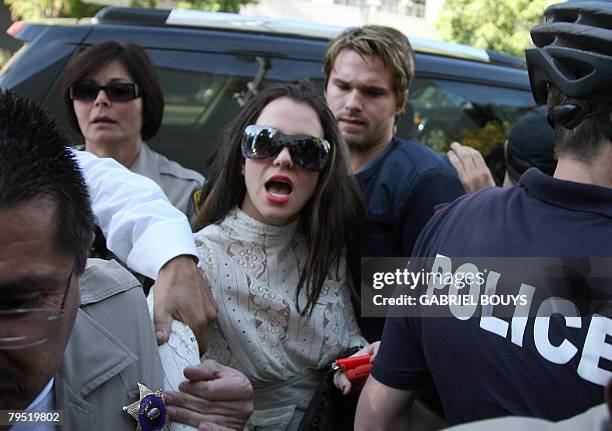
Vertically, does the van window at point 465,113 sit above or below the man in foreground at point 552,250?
below

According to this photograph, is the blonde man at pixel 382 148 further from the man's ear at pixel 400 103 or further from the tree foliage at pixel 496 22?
the tree foliage at pixel 496 22

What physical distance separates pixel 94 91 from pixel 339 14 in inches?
785

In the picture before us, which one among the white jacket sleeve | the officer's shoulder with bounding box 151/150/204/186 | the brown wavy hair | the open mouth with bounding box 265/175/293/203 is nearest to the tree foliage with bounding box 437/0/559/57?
the officer's shoulder with bounding box 151/150/204/186

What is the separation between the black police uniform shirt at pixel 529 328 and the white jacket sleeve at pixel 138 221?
2.50ft

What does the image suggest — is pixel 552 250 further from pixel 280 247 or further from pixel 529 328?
pixel 280 247

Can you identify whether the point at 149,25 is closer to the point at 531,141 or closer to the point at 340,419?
the point at 531,141

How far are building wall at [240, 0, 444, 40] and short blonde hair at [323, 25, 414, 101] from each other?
1839cm

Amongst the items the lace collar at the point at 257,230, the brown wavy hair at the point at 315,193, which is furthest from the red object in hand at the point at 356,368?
the lace collar at the point at 257,230

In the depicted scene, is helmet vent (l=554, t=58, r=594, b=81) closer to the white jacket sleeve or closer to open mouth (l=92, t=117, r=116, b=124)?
the white jacket sleeve

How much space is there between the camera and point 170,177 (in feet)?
11.1

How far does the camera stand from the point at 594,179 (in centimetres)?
163

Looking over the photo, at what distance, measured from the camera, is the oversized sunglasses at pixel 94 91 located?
3.34 metres

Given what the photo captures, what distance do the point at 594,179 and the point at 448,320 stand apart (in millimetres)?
479

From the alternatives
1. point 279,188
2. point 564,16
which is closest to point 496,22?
point 279,188
